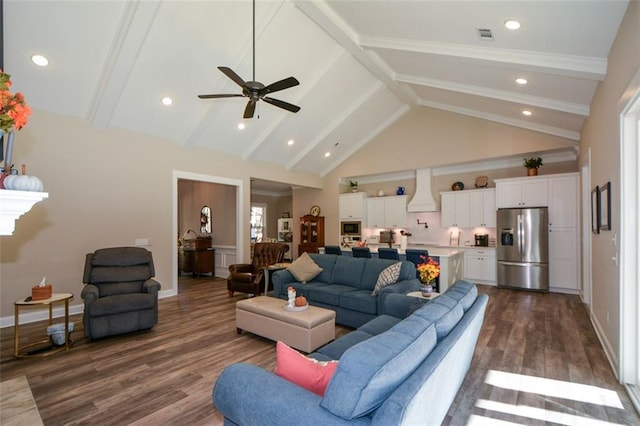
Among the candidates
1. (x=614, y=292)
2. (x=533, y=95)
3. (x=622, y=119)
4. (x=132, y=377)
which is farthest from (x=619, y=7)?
(x=132, y=377)

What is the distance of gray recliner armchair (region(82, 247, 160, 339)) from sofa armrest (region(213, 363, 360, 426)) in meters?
2.92

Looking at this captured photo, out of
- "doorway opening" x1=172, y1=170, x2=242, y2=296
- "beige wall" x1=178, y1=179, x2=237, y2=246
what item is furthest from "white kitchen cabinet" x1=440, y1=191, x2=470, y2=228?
"beige wall" x1=178, y1=179, x2=237, y2=246

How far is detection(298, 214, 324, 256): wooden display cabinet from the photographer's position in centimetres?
951

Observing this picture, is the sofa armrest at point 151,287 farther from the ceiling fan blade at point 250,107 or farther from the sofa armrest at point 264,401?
the sofa armrest at point 264,401

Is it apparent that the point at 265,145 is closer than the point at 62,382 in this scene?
No

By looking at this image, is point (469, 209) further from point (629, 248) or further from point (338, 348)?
point (338, 348)

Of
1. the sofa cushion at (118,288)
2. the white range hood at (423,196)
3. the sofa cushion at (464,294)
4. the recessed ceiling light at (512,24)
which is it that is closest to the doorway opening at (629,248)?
the recessed ceiling light at (512,24)

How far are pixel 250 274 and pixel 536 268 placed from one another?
5.68 metres

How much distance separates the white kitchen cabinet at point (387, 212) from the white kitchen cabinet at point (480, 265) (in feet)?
6.20

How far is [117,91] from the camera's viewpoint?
177 inches

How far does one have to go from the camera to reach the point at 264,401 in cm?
132

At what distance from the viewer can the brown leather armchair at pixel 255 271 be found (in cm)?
565

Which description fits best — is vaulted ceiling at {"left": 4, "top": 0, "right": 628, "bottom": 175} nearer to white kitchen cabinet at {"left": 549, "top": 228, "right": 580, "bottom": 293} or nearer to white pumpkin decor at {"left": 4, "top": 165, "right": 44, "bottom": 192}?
white kitchen cabinet at {"left": 549, "top": 228, "right": 580, "bottom": 293}

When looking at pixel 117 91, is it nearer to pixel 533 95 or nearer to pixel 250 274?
pixel 250 274
